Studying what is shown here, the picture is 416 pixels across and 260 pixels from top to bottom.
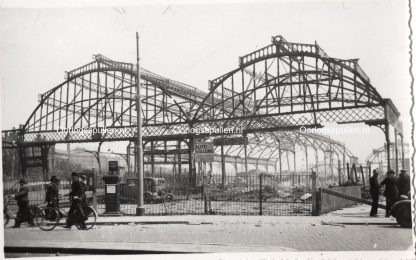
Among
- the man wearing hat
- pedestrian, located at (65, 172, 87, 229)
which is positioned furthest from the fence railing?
the man wearing hat

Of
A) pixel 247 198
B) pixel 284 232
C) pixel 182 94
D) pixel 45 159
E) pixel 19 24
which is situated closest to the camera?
pixel 284 232

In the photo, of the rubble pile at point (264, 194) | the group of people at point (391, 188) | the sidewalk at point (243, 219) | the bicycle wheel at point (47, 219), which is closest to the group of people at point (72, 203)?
the bicycle wheel at point (47, 219)

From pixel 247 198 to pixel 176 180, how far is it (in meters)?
6.02

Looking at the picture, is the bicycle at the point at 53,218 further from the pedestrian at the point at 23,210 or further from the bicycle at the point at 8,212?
the pedestrian at the point at 23,210

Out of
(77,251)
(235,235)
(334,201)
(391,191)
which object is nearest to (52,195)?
(77,251)

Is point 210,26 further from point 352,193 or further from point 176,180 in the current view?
point 176,180

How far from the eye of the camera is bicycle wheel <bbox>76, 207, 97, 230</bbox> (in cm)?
1342

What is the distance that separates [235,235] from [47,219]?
5886 mm

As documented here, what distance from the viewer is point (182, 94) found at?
1236 inches

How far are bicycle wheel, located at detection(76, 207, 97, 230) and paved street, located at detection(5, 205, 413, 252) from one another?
27cm

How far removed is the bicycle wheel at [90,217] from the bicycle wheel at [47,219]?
736mm

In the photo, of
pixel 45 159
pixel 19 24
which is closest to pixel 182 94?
pixel 45 159

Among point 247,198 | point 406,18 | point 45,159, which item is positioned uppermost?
point 406,18

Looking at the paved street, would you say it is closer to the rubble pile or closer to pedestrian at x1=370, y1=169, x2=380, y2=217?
pedestrian at x1=370, y1=169, x2=380, y2=217
